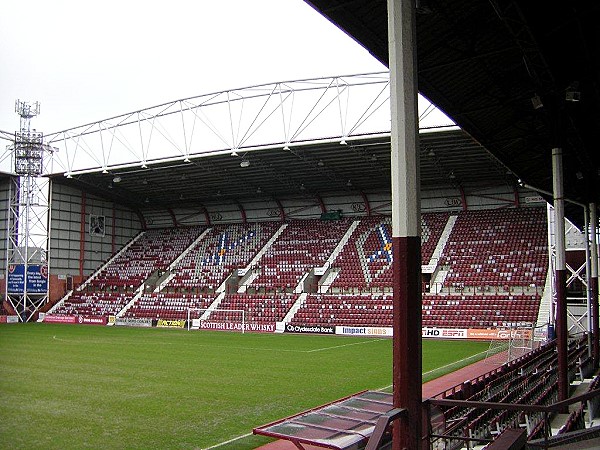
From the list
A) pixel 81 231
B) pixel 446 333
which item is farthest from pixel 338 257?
pixel 81 231

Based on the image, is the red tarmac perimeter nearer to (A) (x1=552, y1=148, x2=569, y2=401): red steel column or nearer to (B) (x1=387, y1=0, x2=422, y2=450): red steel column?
(A) (x1=552, y1=148, x2=569, y2=401): red steel column

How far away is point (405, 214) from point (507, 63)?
19.6ft

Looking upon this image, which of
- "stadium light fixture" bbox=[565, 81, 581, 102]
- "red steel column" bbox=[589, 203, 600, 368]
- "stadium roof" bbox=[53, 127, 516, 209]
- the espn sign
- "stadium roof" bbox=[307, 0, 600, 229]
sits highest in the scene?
"stadium roof" bbox=[53, 127, 516, 209]

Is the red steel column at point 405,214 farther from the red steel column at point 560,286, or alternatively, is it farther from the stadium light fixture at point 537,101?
the red steel column at point 560,286

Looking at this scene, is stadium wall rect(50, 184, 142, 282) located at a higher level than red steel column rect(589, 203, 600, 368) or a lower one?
higher

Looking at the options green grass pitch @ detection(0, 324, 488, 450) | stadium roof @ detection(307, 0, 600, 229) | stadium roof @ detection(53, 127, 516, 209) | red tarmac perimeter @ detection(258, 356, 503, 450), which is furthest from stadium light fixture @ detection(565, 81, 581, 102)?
stadium roof @ detection(53, 127, 516, 209)

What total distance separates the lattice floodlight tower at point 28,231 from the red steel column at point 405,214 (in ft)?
133

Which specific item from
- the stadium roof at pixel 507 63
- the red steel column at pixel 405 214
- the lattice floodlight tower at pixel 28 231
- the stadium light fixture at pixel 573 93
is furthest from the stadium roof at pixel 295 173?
the red steel column at pixel 405 214

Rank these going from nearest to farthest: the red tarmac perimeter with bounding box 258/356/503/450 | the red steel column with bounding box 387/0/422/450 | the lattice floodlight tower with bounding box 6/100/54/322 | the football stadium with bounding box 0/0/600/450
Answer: the red steel column with bounding box 387/0/422/450 → the football stadium with bounding box 0/0/600/450 → the red tarmac perimeter with bounding box 258/356/503/450 → the lattice floodlight tower with bounding box 6/100/54/322

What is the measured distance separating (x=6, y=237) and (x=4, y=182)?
4136 millimetres

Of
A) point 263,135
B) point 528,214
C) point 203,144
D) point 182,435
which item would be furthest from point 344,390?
point 528,214

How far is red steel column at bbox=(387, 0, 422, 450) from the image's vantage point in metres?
6.42

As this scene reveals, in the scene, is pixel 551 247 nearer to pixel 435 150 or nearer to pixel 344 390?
pixel 435 150

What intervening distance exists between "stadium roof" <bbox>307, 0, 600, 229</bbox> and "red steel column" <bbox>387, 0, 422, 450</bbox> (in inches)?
68.6
